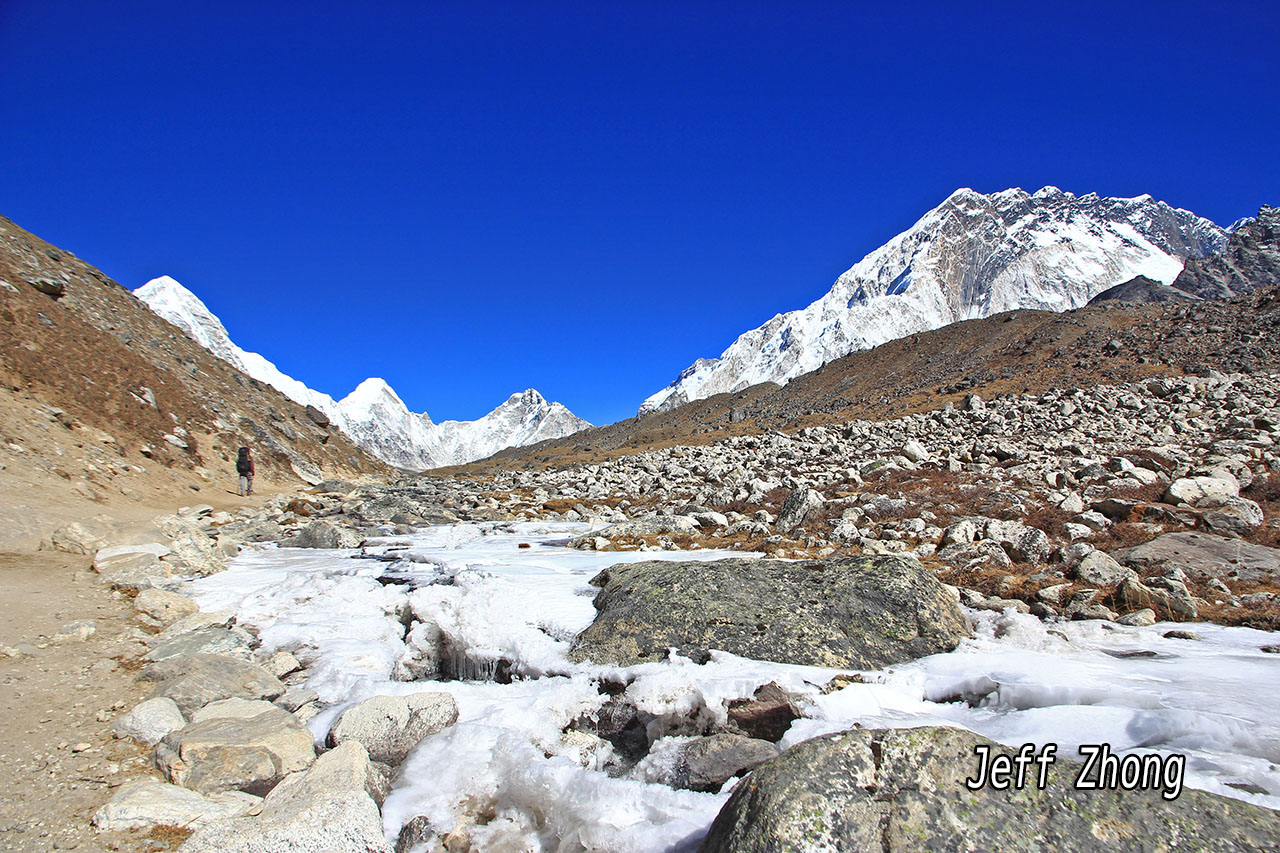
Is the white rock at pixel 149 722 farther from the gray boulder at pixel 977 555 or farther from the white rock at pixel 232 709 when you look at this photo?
the gray boulder at pixel 977 555

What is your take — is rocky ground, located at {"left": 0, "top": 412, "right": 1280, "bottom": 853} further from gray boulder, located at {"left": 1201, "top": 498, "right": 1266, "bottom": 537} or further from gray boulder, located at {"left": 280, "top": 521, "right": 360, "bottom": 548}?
gray boulder, located at {"left": 280, "top": 521, "right": 360, "bottom": 548}

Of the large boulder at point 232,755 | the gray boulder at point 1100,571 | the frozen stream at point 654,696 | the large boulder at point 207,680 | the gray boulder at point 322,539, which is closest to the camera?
the frozen stream at point 654,696

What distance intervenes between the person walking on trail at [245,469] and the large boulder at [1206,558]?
24576 mm

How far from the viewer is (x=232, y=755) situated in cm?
427

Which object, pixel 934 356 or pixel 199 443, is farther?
pixel 934 356

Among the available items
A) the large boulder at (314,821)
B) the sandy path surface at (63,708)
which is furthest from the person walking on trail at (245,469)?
the large boulder at (314,821)

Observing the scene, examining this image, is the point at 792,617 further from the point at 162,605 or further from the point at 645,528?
the point at 162,605

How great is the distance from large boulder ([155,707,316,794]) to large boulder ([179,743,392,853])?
0.75 feet

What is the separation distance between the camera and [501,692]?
238 inches

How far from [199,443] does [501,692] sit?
23798mm

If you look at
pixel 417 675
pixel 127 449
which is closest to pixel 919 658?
pixel 417 675

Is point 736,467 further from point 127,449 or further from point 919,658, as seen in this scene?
point 127,449

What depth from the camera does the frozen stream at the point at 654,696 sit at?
13.1ft

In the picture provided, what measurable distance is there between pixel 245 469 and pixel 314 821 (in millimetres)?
21215
